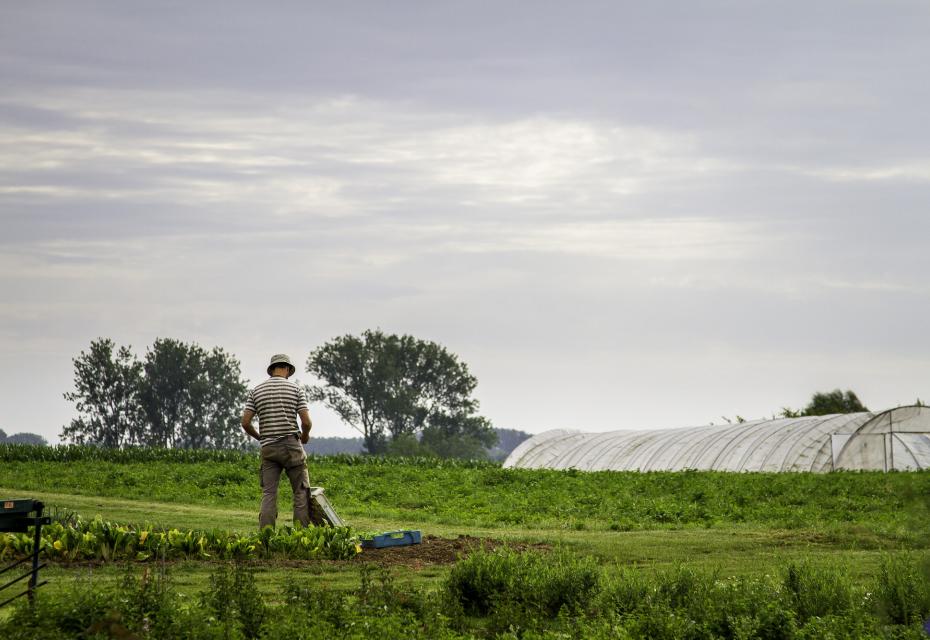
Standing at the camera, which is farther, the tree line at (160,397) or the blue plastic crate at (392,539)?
the tree line at (160,397)

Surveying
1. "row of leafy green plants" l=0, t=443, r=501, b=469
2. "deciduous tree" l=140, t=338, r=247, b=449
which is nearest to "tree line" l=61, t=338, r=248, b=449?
"deciduous tree" l=140, t=338, r=247, b=449

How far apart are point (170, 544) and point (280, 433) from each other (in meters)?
2.53

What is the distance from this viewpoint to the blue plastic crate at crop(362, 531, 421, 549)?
12766mm

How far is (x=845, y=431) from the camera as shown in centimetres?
3284

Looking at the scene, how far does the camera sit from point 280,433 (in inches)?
545

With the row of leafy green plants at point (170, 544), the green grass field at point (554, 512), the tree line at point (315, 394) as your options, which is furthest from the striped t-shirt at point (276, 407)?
the tree line at point (315, 394)

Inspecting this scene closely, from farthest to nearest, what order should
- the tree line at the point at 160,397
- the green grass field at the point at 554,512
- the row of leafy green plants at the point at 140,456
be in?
the tree line at the point at 160,397
the row of leafy green plants at the point at 140,456
the green grass field at the point at 554,512

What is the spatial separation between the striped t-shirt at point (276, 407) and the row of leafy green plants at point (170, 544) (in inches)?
66.4

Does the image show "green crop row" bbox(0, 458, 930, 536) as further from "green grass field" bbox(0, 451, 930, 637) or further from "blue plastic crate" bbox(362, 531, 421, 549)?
"blue plastic crate" bbox(362, 531, 421, 549)

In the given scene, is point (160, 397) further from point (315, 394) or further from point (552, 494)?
point (552, 494)

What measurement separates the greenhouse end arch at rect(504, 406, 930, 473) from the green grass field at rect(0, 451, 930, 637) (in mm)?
8150

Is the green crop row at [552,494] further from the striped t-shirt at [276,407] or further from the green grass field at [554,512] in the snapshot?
the striped t-shirt at [276,407]

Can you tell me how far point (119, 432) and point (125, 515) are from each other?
75.5 meters

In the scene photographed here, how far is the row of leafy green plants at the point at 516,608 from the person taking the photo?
749 cm
